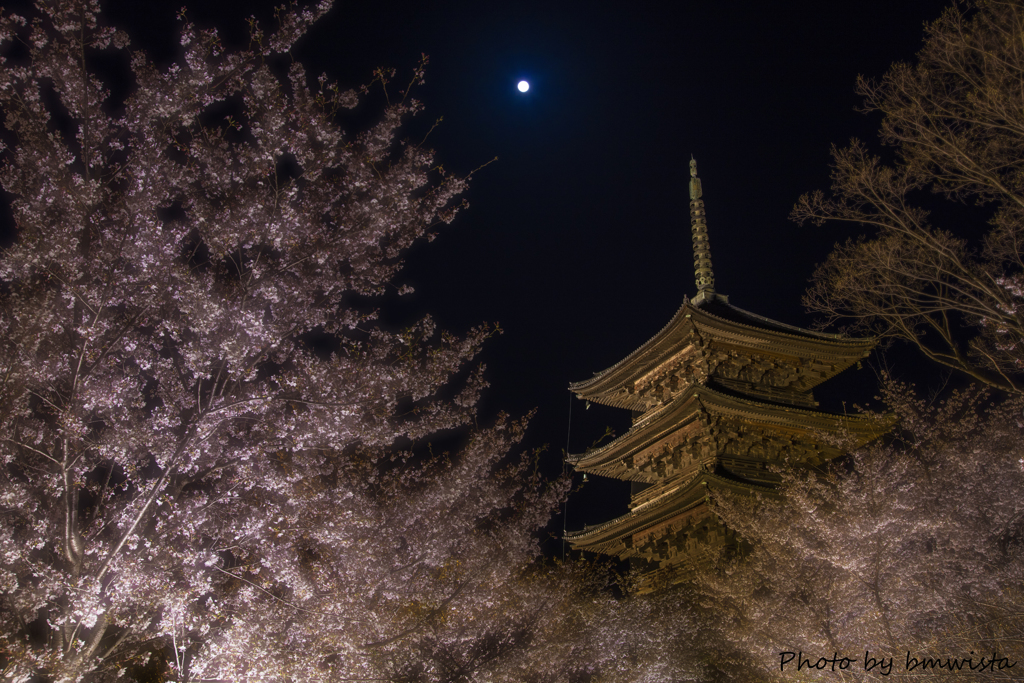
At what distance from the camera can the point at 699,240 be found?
910 inches

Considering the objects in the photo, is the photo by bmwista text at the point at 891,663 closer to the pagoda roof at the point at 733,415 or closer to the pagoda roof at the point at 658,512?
the pagoda roof at the point at 658,512

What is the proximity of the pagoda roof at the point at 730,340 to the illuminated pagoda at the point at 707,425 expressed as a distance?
37 mm

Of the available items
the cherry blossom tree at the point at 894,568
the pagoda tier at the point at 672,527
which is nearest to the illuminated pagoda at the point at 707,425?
the pagoda tier at the point at 672,527

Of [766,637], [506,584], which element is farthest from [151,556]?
[766,637]

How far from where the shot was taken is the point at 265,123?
7.79 m

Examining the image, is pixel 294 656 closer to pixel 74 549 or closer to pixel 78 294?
pixel 74 549

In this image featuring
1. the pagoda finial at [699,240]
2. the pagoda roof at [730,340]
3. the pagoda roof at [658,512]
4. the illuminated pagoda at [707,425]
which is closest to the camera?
the pagoda roof at [658,512]

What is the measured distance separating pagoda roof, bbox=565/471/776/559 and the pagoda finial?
7.59 m

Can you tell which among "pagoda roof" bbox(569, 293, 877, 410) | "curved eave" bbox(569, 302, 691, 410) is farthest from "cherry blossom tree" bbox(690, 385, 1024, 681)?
"curved eave" bbox(569, 302, 691, 410)

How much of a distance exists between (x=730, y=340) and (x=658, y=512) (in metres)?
5.54

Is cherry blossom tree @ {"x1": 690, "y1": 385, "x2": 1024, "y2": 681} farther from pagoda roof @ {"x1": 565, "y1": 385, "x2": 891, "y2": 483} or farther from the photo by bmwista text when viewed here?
pagoda roof @ {"x1": 565, "y1": 385, "x2": 891, "y2": 483}

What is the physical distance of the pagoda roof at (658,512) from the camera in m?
16.0

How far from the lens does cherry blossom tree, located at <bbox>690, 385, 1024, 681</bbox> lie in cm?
960

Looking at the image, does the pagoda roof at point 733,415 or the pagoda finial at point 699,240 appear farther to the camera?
the pagoda finial at point 699,240
